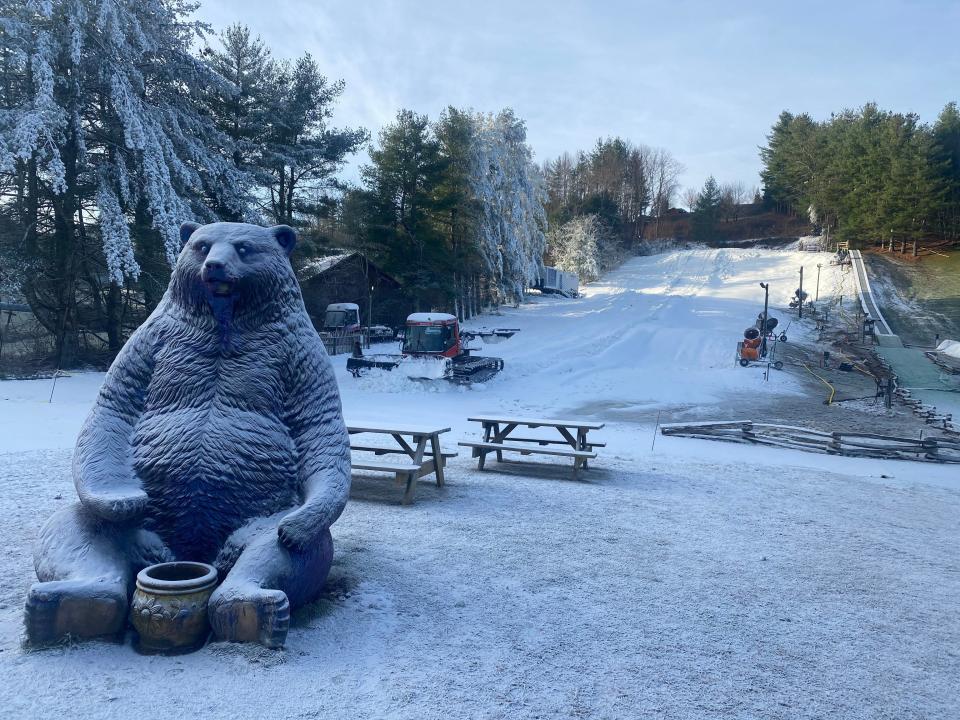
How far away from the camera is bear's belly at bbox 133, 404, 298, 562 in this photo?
3.47 meters

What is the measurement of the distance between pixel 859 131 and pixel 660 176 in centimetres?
2518

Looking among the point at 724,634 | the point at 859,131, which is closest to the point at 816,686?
the point at 724,634

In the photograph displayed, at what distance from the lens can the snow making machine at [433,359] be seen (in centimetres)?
1773

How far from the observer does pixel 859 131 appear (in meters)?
47.8

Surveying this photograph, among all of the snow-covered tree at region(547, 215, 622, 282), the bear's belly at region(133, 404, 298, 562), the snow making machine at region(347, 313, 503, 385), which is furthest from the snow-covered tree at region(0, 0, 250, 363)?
the snow-covered tree at region(547, 215, 622, 282)

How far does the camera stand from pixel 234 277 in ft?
12.0

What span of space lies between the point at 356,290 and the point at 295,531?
2800cm

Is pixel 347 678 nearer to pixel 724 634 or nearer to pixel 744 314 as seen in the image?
pixel 724 634

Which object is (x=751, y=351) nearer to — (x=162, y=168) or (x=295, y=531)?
(x=162, y=168)

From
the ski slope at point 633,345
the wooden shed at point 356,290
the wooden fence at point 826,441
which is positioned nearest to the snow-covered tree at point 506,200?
the ski slope at point 633,345

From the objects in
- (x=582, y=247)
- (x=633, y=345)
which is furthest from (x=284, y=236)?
(x=582, y=247)

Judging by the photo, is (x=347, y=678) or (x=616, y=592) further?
(x=616, y=592)

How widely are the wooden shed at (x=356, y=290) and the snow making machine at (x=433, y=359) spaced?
740cm

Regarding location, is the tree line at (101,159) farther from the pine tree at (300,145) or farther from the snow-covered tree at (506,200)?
the snow-covered tree at (506,200)
